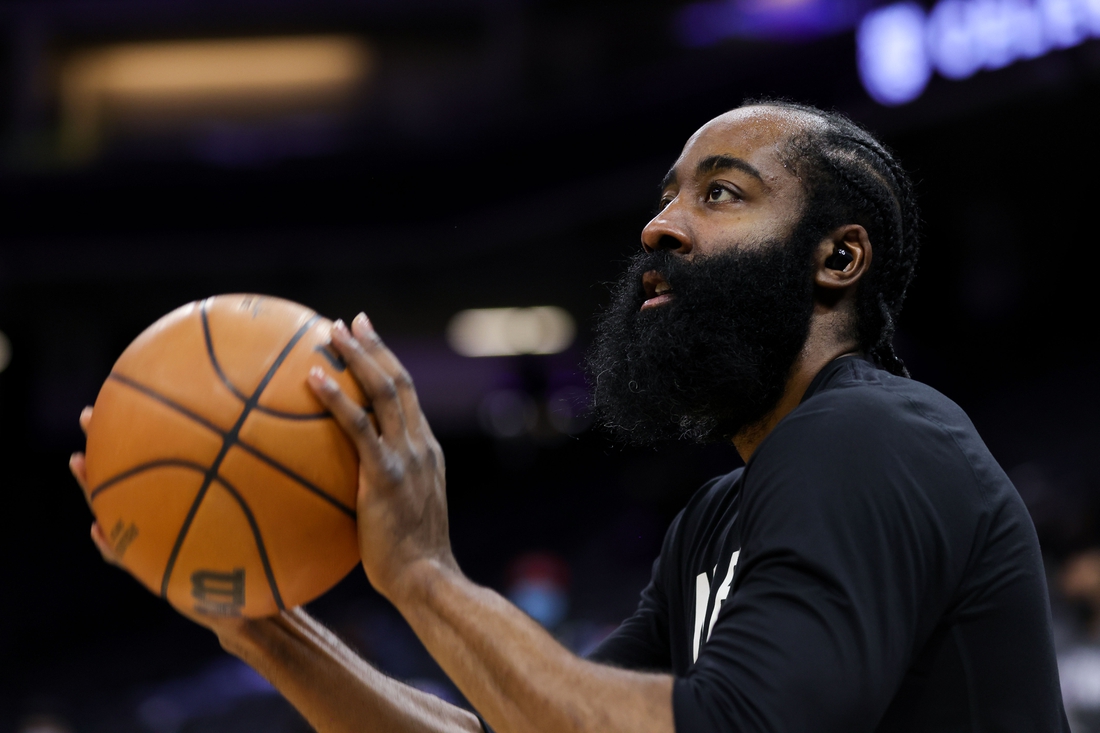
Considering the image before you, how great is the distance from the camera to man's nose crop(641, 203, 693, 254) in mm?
2049

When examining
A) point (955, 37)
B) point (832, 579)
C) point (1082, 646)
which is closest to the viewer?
point (832, 579)

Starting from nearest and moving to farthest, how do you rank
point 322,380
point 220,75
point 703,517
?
point 322,380 → point 703,517 → point 220,75

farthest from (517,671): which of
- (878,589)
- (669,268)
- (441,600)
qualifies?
(669,268)

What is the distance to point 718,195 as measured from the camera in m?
2.07

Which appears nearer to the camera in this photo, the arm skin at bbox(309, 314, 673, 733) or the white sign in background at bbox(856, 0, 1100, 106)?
the arm skin at bbox(309, 314, 673, 733)

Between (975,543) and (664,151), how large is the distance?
400 inches

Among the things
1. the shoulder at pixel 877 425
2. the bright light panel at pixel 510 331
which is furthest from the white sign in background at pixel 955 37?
the shoulder at pixel 877 425

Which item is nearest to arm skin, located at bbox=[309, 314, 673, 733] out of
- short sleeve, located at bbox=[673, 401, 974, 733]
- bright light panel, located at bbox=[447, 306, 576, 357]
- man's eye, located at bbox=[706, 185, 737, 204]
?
short sleeve, located at bbox=[673, 401, 974, 733]

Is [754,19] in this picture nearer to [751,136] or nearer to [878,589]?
[751,136]

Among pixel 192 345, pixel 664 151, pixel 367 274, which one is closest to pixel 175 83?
pixel 367 274

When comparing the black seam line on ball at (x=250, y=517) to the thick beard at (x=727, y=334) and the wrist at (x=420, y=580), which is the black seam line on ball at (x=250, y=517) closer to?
the wrist at (x=420, y=580)

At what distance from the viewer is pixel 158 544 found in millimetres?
1796

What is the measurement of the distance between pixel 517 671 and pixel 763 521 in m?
0.41

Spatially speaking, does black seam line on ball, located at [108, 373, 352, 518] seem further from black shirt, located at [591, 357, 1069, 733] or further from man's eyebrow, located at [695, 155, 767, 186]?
man's eyebrow, located at [695, 155, 767, 186]
